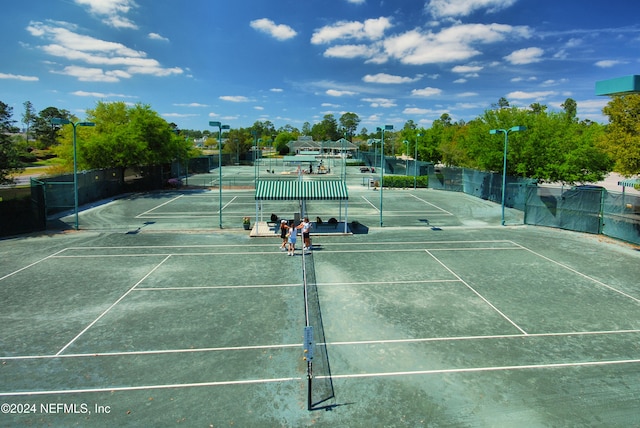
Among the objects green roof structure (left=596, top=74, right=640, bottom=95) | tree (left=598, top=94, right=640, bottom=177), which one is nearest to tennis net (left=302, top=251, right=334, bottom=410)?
green roof structure (left=596, top=74, right=640, bottom=95)

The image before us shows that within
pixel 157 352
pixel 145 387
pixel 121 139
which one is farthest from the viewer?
pixel 121 139

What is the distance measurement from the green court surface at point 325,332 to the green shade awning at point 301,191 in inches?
146

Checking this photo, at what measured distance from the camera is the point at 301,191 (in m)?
26.9

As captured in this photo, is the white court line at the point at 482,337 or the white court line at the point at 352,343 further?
the white court line at the point at 482,337

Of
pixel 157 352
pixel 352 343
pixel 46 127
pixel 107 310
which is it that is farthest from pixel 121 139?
pixel 46 127

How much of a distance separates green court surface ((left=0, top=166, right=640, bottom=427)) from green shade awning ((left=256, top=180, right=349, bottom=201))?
3.71m

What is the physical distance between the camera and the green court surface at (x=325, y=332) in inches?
359

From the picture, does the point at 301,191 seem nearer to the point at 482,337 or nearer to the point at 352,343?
the point at 352,343

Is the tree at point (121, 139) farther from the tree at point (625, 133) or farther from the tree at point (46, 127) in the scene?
the tree at point (46, 127)

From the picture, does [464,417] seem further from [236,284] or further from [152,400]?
[236,284]

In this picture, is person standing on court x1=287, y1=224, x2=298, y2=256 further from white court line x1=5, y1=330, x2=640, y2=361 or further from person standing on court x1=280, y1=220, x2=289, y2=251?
white court line x1=5, y1=330, x2=640, y2=361

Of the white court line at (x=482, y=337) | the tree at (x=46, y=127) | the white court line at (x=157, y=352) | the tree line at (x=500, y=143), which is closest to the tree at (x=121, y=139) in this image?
the tree line at (x=500, y=143)

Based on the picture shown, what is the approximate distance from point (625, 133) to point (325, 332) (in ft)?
72.9

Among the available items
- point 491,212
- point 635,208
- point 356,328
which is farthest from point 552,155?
point 356,328
